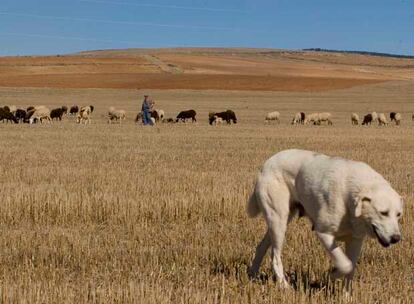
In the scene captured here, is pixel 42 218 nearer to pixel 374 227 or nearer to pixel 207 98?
pixel 374 227

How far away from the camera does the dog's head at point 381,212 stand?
18.6ft

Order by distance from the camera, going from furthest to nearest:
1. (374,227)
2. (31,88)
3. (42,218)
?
(31,88) → (42,218) → (374,227)

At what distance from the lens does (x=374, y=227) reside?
5750mm

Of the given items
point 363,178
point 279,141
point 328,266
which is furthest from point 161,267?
point 279,141

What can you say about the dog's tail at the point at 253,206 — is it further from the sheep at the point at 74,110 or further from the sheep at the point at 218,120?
the sheep at the point at 74,110

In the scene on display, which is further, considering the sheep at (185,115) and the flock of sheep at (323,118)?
the flock of sheep at (323,118)

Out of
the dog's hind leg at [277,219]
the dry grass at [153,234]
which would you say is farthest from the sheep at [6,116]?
the dog's hind leg at [277,219]

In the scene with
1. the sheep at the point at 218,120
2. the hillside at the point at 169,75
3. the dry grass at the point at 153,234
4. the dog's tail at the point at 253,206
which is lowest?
the dry grass at the point at 153,234

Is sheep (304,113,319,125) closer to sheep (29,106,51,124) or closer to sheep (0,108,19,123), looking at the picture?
sheep (29,106,51,124)

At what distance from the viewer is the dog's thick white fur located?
5.75m

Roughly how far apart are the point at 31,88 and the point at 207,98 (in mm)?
21397

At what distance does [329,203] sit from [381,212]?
51 cm

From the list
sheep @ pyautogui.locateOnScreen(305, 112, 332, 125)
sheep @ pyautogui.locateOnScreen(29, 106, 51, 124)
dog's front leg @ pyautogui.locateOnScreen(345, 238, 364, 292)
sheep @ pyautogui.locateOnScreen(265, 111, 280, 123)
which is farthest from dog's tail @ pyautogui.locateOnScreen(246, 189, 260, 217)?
sheep @ pyautogui.locateOnScreen(265, 111, 280, 123)

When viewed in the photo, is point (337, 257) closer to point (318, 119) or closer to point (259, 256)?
point (259, 256)
